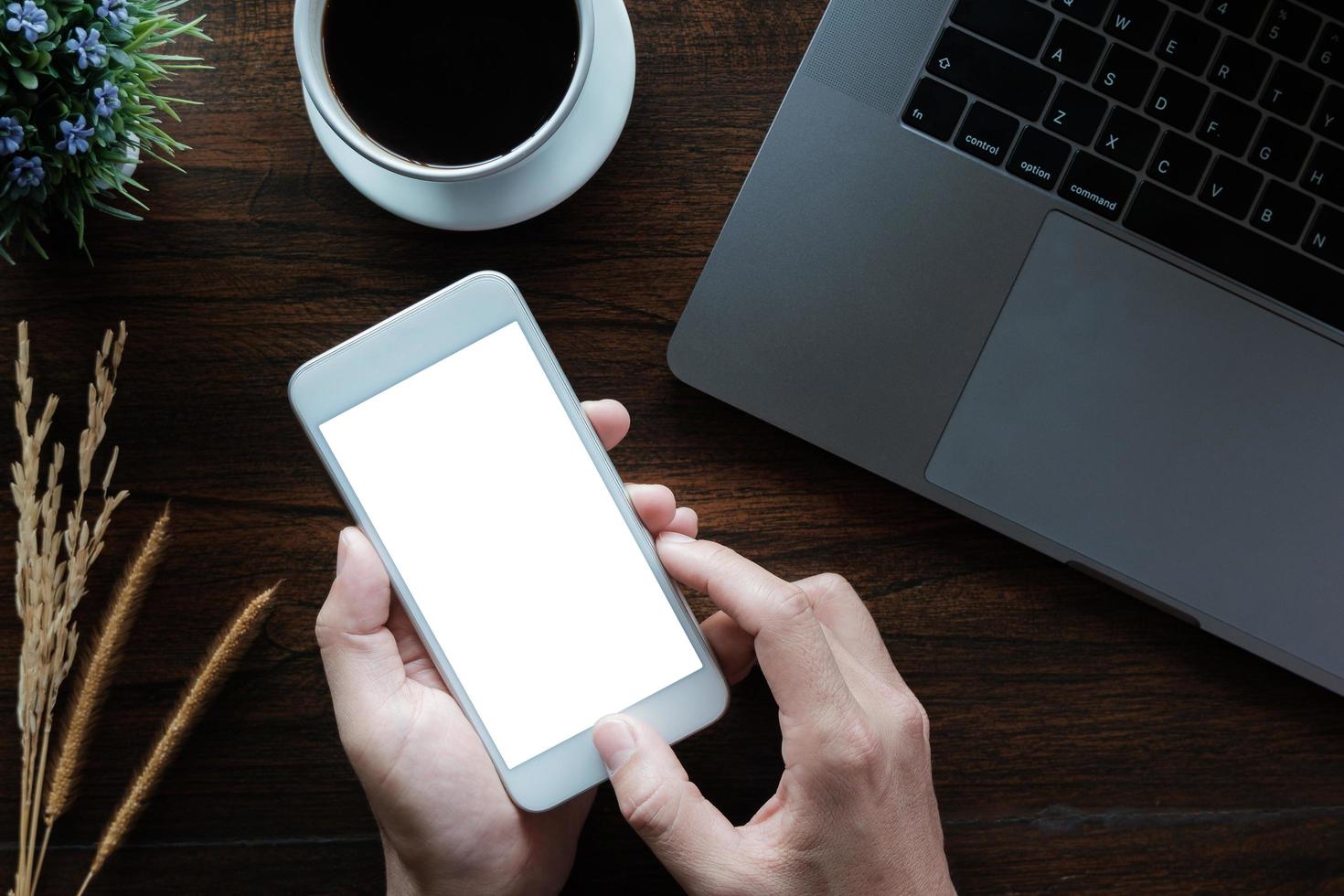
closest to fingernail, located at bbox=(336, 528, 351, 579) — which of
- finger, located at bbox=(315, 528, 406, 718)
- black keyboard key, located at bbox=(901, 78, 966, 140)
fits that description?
finger, located at bbox=(315, 528, 406, 718)

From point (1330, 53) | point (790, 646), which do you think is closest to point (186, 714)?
point (790, 646)

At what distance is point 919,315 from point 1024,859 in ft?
1.32

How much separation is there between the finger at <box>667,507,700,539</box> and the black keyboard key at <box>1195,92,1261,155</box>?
395mm

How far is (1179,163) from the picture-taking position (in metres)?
0.57

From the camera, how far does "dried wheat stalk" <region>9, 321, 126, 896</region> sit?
0.58 meters

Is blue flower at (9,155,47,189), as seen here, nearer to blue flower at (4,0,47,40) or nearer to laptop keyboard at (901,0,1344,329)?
blue flower at (4,0,47,40)

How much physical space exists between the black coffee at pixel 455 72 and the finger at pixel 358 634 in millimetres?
240

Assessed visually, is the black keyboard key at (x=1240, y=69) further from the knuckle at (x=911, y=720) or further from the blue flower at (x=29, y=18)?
the blue flower at (x=29, y=18)

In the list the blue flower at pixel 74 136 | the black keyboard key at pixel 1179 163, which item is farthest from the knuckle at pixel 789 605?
the blue flower at pixel 74 136

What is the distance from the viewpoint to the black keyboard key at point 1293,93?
1.84ft

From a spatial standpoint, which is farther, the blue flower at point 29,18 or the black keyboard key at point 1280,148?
the black keyboard key at point 1280,148

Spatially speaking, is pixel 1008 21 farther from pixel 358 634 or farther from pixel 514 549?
pixel 358 634

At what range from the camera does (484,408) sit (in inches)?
22.4

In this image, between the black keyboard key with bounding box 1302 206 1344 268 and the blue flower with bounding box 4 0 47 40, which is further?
the black keyboard key with bounding box 1302 206 1344 268
